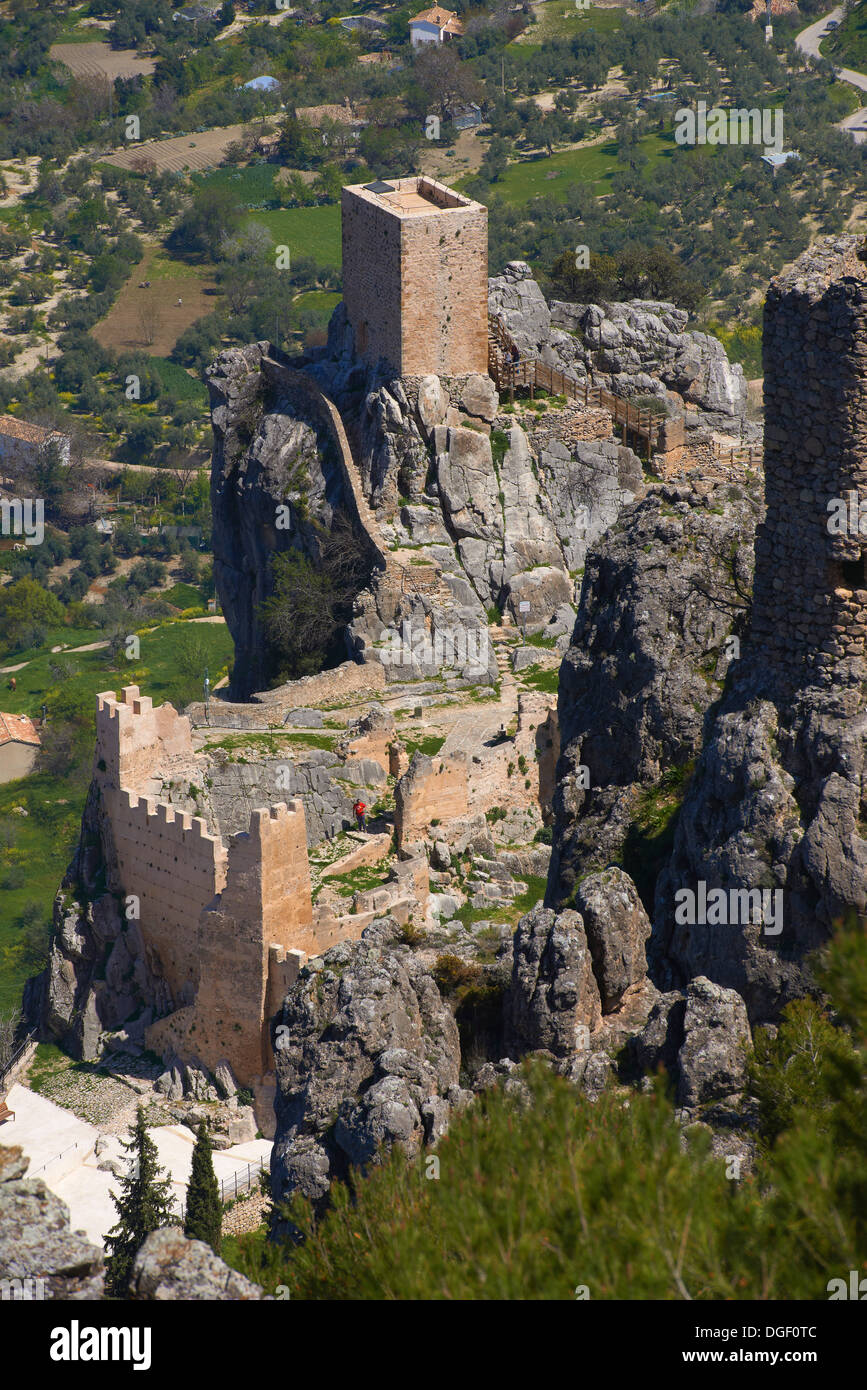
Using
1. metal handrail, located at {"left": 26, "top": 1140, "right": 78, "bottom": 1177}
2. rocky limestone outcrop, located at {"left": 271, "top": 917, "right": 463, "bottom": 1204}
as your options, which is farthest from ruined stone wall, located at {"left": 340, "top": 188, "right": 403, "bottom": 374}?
rocky limestone outcrop, located at {"left": 271, "top": 917, "right": 463, "bottom": 1204}

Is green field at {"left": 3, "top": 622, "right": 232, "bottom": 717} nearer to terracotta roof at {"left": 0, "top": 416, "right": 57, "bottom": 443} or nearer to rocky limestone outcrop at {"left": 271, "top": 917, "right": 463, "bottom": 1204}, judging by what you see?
terracotta roof at {"left": 0, "top": 416, "right": 57, "bottom": 443}

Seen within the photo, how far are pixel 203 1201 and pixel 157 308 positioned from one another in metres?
→ 108

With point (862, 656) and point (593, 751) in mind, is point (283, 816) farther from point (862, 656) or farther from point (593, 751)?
point (862, 656)

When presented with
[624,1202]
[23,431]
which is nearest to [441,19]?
[23,431]

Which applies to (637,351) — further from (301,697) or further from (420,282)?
(301,697)

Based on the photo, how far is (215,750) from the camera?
1656 inches

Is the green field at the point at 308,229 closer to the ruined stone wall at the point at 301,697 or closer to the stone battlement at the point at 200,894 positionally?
the ruined stone wall at the point at 301,697

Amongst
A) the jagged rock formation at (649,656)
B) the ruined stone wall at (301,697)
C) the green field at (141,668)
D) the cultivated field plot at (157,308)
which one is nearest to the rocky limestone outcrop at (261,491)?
the ruined stone wall at (301,697)

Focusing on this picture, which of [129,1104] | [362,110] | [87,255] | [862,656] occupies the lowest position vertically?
[129,1104]

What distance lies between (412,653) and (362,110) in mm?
103730

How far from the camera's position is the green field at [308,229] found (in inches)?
5069

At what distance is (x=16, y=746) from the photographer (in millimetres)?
86188

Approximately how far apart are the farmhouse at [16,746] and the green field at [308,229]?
1881 inches

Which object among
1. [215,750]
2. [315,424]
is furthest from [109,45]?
[215,750]
